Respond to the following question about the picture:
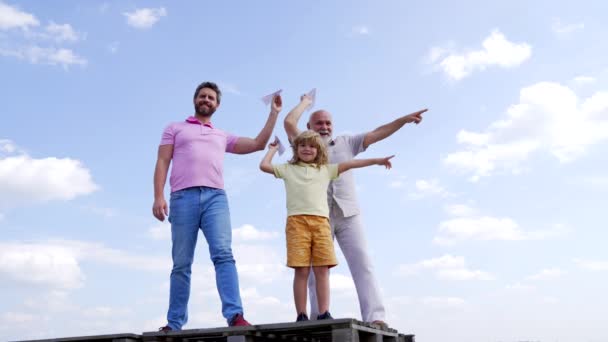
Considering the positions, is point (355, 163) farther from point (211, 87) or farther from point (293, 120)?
point (211, 87)

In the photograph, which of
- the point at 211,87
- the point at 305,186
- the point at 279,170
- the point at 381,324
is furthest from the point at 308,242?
the point at 211,87

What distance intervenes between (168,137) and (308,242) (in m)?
2.00

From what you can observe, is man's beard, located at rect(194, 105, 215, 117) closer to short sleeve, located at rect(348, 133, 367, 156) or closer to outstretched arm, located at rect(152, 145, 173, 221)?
outstretched arm, located at rect(152, 145, 173, 221)

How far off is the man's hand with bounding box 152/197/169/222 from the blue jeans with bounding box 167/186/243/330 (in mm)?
71

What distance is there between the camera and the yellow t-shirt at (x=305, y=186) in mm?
6645

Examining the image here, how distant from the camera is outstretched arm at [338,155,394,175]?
23.2 feet

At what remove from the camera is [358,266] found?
7297mm

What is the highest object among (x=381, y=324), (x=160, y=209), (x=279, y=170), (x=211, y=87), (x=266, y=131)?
(x=211, y=87)

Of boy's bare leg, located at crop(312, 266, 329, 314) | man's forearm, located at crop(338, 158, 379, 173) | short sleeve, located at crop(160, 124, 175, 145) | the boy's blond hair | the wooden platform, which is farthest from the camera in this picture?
short sleeve, located at crop(160, 124, 175, 145)

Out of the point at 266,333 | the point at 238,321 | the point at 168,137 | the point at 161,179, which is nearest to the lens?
the point at 266,333

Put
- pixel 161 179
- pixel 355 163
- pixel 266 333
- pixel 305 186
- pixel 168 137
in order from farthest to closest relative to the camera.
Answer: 1. pixel 168 137
2. pixel 161 179
3. pixel 355 163
4. pixel 305 186
5. pixel 266 333

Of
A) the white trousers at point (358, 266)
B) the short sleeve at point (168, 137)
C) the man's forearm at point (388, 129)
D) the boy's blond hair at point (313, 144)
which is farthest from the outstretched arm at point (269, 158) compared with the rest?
the man's forearm at point (388, 129)

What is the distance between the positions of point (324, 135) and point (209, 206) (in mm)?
1579

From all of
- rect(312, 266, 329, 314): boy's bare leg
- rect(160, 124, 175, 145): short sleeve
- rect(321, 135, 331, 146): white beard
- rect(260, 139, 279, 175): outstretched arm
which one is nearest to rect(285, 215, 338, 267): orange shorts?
rect(312, 266, 329, 314): boy's bare leg
